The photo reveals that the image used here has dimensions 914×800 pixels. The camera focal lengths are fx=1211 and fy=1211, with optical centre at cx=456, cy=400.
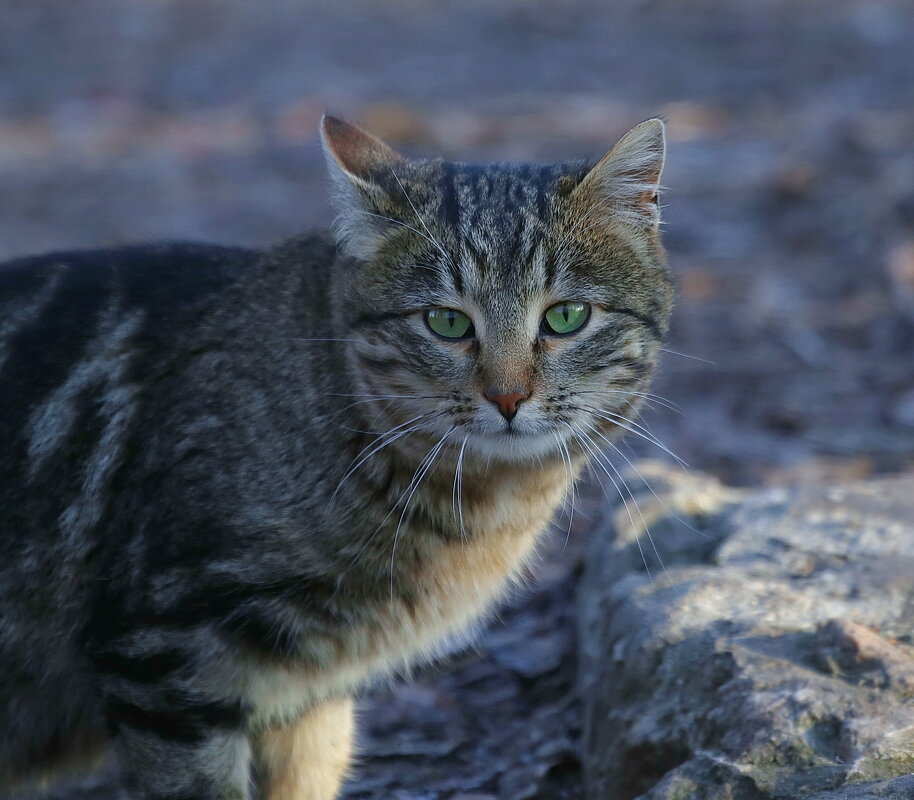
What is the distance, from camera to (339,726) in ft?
13.1

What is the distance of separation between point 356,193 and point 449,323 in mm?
466

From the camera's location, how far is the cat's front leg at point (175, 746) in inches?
128

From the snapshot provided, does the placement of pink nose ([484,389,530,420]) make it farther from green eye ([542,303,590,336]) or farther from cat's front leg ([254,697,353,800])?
cat's front leg ([254,697,353,800])

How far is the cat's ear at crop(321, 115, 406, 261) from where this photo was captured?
3.46 meters

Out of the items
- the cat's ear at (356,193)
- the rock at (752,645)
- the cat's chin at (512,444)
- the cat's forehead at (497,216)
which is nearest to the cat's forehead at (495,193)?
the cat's forehead at (497,216)

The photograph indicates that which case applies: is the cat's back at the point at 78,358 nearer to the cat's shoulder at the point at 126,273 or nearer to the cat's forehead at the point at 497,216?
the cat's shoulder at the point at 126,273

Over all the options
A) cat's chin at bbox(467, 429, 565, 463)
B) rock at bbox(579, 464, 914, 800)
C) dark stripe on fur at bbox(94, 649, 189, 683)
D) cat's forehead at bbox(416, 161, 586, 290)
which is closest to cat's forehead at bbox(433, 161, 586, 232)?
cat's forehead at bbox(416, 161, 586, 290)

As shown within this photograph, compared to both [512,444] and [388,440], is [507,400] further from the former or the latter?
[388,440]

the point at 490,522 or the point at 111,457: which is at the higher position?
the point at 111,457

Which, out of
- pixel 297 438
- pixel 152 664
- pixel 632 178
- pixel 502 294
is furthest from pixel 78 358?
pixel 632 178

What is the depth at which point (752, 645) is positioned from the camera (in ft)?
11.2

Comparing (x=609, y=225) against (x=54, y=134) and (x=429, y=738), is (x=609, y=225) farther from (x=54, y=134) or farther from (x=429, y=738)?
(x=54, y=134)

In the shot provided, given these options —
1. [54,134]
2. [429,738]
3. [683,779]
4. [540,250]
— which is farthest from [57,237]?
[683,779]

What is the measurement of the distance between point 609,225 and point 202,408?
1.30 metres
